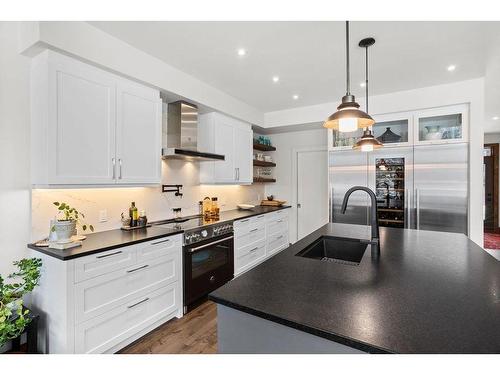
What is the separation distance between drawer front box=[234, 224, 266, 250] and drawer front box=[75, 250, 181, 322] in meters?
1.03

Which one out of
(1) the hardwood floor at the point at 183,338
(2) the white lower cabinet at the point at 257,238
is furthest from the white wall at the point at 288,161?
(1) the hardwood floor at the point at 183,338

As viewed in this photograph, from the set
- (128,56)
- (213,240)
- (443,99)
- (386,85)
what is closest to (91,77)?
(128,56)

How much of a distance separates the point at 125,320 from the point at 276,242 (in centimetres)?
279

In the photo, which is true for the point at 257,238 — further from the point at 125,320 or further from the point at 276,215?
the point at 125,320

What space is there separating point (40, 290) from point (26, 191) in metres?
0.78

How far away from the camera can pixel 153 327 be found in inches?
90.6

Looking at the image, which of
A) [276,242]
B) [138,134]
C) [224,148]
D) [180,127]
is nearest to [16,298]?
[138,134]

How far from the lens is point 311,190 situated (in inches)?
195

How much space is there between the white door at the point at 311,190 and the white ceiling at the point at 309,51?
1.64 m

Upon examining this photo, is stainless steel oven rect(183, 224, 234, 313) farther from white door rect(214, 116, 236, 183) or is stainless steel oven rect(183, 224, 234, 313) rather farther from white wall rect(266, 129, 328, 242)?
white wall rect(266, 129, 328, 242)

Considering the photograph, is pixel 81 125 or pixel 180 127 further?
pixel 180 127

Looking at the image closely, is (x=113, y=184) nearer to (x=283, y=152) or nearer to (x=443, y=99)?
(x=283, y=152)

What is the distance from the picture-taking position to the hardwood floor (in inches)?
81.2

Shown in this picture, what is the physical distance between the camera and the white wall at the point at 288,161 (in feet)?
16.3
